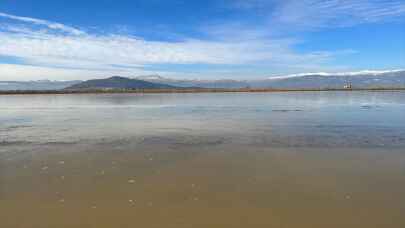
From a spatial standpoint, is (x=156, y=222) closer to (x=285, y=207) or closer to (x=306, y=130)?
(x=285, y=207)

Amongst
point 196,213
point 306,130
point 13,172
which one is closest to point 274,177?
point 196,213

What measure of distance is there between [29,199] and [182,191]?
268 centimetres

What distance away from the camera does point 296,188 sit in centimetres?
662

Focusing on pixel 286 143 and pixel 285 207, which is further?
pixel 286 143

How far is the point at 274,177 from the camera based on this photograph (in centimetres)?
734

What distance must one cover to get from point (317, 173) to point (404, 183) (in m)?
1.63

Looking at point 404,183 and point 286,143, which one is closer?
point 404,183

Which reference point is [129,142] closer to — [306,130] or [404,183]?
[306,130]

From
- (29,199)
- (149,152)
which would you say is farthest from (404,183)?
(29,199)

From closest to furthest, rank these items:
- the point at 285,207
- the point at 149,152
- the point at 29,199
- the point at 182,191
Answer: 1. the point at 285,207
2. the point at 29,199
3. the point at 182,191
4. the point at 149,152

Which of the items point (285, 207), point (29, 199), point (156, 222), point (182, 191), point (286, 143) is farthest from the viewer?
point (286, 143)

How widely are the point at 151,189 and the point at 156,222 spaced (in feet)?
4.87

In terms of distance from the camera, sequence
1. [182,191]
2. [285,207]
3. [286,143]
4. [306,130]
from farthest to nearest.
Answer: [306,130], [286,143], [182,191], [285,207]

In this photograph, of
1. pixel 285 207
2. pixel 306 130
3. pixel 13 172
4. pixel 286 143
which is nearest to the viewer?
pixel 285 207
